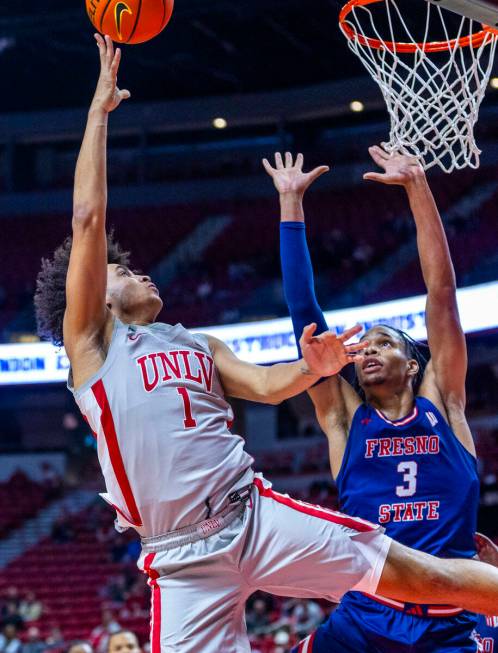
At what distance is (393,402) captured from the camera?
3.81 metres

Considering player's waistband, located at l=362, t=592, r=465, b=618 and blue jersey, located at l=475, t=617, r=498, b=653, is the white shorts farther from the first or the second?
blue jersey, located at l=475, t=617, r=498, b=653

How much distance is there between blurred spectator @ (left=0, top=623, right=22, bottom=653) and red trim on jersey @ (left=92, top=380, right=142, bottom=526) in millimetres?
9674

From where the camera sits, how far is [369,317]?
13.8 metres

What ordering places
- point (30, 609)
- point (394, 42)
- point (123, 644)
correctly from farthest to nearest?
1. point (30, 609)
2. point (394, 42)
3. point (123, 644)

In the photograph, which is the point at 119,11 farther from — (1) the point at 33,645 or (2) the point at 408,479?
(1) the point at 33,645

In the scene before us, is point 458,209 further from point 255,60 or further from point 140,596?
point 140,596

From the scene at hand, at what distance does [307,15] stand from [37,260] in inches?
300

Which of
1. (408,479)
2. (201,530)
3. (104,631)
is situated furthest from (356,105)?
(201,530)

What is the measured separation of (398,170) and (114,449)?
5.87 feet

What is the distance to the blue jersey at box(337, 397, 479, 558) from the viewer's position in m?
3.49

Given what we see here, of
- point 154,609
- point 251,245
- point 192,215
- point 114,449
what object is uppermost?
point 192,215

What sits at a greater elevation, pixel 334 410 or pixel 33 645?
pixel 334 410

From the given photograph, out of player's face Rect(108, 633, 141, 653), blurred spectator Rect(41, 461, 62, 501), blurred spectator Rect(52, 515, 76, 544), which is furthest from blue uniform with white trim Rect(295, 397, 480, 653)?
blurred spectator Rect(41, 461, 62, 501)

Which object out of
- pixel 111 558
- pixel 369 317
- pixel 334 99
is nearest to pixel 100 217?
pixel 369 317
